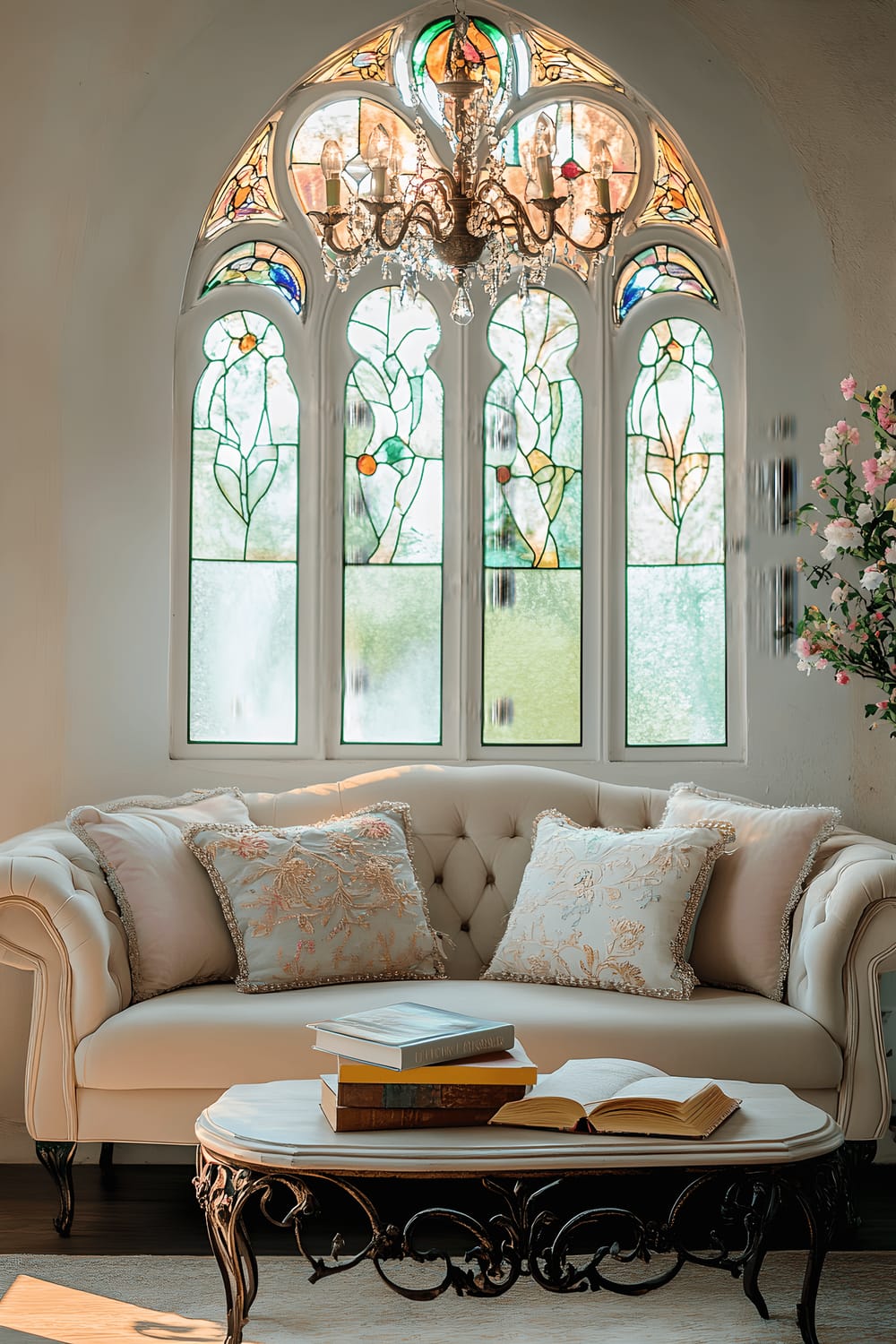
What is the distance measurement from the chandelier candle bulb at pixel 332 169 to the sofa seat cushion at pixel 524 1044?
1.68 meters

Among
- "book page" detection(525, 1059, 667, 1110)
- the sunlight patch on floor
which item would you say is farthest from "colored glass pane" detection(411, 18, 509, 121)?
the sunlight patch on floor

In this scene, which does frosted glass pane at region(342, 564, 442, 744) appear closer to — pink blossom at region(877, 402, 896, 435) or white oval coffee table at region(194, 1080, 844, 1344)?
pink blossom at region(877, 402, 896, 435)

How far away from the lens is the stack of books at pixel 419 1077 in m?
1.83

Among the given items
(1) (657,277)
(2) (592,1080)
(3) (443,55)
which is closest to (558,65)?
(3) (443,55)

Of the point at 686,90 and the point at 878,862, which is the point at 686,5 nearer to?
the point at 686,90

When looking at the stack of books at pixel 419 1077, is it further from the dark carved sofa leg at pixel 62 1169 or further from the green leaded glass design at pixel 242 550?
the green leaded glass design at pixel 242 550

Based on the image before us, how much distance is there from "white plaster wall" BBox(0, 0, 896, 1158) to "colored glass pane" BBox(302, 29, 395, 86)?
0.30 feet

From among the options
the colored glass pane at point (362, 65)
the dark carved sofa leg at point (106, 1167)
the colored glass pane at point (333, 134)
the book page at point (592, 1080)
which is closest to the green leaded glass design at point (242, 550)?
the colored glass pane at point (333, 134)

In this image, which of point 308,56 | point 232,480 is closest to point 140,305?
point 232,480

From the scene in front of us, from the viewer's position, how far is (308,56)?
143 inches

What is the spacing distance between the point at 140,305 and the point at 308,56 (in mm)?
899

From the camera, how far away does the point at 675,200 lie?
A: 3.82 metres

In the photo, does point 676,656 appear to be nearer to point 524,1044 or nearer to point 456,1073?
point 524,1044

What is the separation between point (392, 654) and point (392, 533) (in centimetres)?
37
